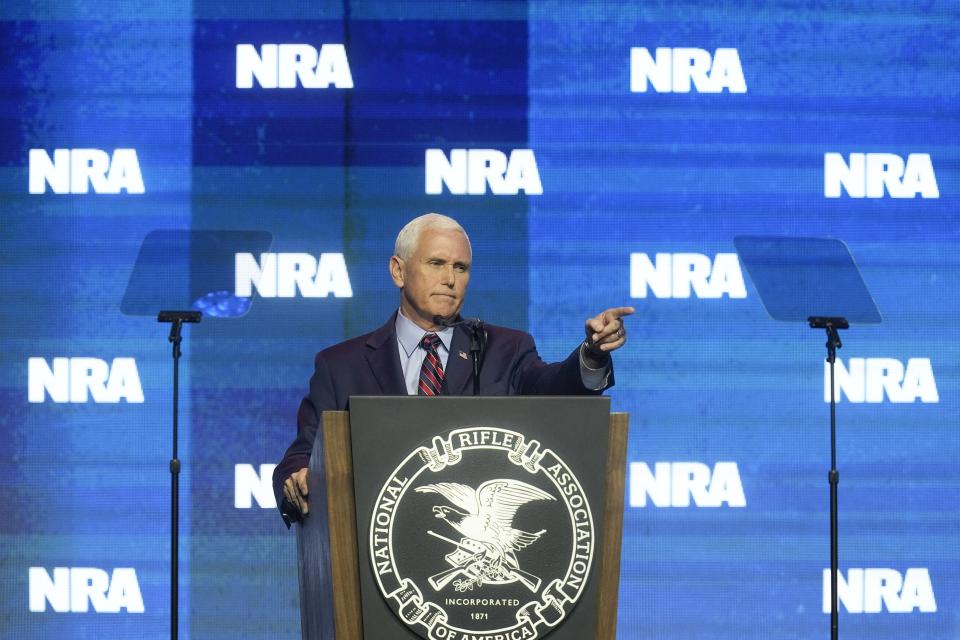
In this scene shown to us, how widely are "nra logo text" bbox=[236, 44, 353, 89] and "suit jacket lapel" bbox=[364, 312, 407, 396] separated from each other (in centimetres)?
204

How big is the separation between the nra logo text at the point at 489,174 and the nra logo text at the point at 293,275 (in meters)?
0.46

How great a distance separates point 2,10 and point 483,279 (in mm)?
2065

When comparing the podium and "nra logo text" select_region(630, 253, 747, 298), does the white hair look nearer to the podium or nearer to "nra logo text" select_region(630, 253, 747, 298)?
the podium

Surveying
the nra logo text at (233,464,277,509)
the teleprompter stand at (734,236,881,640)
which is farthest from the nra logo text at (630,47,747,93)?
the nra logo text at (233,464,277,509)

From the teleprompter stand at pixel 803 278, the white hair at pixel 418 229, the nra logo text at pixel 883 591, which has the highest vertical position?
the teleprompter stand at pixel 803 278

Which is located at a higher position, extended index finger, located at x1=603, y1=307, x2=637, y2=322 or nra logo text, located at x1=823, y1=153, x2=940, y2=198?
nra logo text, located at x1=823, y1=153, x2=940, y2=198

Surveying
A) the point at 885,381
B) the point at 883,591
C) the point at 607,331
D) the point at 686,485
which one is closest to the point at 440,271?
the point at 607,331

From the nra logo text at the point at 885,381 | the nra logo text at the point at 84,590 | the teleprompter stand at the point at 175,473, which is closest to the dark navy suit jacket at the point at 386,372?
the teleprompter stand at the point at 175,473

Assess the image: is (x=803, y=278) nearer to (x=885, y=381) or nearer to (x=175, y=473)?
(x=885, y=381)

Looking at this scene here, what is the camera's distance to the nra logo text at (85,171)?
467cm

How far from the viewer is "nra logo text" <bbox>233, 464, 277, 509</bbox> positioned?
462 centimetres

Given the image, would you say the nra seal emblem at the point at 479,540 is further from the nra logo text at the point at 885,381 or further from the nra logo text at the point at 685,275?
the nra logo text at the point at 885,381

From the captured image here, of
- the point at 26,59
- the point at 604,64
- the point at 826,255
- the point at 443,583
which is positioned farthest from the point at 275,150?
the point at 443,583

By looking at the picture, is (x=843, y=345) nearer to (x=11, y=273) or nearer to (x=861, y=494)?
(x=861, y=494)
